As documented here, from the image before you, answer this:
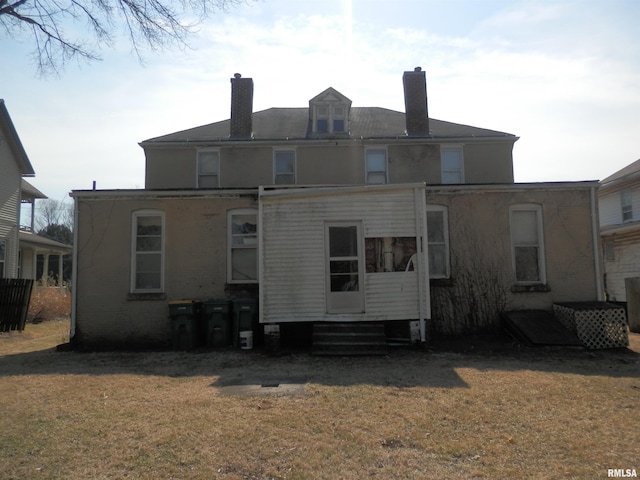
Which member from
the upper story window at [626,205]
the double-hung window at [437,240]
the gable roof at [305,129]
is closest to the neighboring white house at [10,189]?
the gable roof at [305,129]

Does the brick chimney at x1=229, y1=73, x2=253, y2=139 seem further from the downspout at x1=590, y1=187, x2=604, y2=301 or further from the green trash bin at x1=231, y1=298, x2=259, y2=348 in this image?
the downspout at x1=590, y1=187, x2=604, y2=301

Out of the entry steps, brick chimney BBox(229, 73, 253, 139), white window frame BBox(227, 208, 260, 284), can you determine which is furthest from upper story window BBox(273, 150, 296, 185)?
the entry steps

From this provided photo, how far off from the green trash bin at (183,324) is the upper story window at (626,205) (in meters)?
22.3

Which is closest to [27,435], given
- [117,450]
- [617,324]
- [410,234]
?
[117,450]

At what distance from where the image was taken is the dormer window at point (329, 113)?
20141mm

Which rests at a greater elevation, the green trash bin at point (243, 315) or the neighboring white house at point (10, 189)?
the neighboring white house at point (10, 189)

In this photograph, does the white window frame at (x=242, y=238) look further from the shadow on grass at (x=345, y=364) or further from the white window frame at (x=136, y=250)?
the shadow on grass at (x=345, y=364)

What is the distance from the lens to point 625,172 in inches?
973

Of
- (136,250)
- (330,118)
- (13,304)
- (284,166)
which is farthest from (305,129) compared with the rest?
(13,304)

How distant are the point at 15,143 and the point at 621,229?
28006mm

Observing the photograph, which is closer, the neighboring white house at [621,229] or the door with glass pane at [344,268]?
the door with glass pane at [344,268]

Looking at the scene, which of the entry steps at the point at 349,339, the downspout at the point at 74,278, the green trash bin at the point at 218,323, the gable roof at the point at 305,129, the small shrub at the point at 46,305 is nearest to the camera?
the entry steps at the point at 349,339

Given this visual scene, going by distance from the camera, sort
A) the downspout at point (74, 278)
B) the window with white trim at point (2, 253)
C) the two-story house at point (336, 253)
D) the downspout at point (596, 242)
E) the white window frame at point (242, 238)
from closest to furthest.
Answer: the two-story house at point (336, 253) < the downspout at point (74, 278) < the downspout at point (596, 242) < the white window frame at point (242, 238) < the window with white trim at point (2, 253)

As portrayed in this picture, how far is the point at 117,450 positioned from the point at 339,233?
673cm
